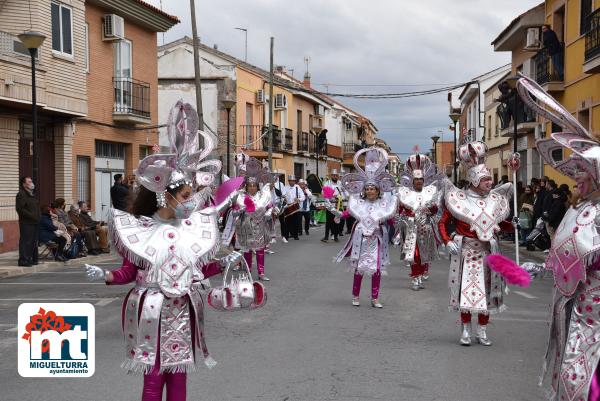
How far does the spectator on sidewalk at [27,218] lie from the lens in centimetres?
1369

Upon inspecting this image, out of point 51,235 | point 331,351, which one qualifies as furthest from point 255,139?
point 331,351

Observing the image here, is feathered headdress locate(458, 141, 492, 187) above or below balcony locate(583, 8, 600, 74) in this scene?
below

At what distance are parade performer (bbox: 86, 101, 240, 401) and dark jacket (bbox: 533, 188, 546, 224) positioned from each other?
14137mm

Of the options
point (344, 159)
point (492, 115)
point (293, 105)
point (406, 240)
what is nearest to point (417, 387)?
point (406, 240)

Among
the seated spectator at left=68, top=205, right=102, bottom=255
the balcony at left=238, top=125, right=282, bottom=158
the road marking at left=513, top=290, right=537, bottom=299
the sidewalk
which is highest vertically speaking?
the balcony at left=238, top=125, right=282, bottom=158

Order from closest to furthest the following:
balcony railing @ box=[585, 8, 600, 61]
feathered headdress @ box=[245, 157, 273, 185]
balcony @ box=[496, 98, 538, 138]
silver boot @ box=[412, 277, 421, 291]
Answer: silver boot @ box=[412, 277, 421, 291] → feathered headdress @ box=[245, 157, 273, 185] → balcony railing @ box=[585, 8, 600, 61] → balcony @ box=[496, 98, 538, 138]

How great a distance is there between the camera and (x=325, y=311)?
9359mm

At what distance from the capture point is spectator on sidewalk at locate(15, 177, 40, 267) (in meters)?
13.7

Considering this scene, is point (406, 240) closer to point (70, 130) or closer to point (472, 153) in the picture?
point (472, 153)

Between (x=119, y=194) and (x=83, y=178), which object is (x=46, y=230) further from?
(x=83, y=178)

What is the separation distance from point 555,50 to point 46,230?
54.7 feet

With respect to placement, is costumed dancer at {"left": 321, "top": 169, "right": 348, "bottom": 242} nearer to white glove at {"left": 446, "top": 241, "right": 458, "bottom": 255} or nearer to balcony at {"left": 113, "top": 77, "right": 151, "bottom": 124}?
balcony at {"left": 113, "top": 77, "right": 151, "bottom": 124}

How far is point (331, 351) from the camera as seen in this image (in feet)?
23.2

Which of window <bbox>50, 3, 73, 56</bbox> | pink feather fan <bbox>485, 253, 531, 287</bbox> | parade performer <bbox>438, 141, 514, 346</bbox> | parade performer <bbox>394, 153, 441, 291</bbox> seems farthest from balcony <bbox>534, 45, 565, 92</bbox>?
pink feather fan <bbox>485, 253, 531, 287</bbox>
